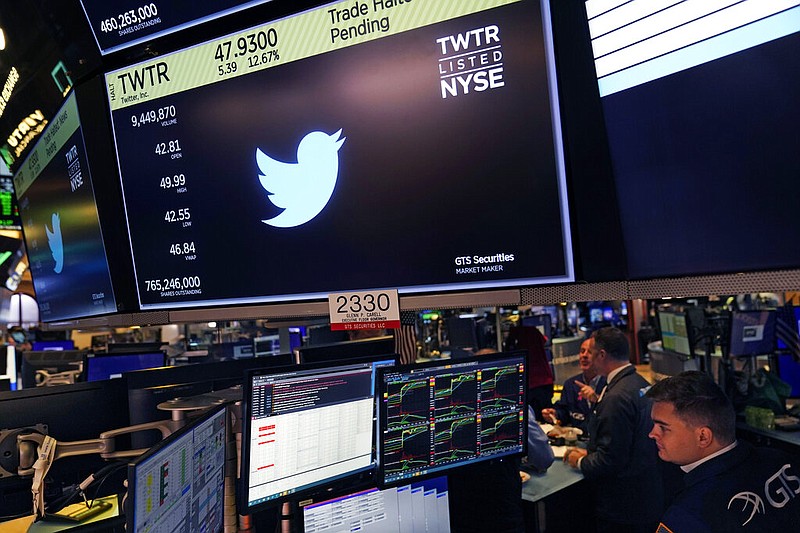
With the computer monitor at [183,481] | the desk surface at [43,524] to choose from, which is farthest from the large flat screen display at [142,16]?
the desk surface at [43,524]

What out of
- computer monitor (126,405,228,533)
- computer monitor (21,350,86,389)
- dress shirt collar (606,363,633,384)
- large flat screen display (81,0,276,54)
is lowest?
dress shirt collar (606,363,633,384)

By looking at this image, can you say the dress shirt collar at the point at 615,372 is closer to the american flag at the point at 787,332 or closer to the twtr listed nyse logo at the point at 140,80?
the american flag at the point at 787,332

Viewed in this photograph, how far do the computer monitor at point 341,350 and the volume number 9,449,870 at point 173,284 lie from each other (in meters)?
0.49

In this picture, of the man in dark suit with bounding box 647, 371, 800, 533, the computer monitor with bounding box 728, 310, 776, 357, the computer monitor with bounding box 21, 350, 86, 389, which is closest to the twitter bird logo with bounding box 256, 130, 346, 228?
the man in dark suit with bounding box 647, 371, 800, 533

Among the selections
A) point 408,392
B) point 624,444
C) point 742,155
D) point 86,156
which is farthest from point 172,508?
point 624,444

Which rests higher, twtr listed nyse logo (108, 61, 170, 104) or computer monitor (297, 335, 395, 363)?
twtr listed nyse logo (108, 61, 170, 104)

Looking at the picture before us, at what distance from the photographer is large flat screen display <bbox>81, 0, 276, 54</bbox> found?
2.05 meters

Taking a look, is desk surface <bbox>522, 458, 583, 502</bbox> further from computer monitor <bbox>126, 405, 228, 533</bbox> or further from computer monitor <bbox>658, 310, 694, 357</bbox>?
computer monitor <bbox>658, 310, 694, 357</bbox>

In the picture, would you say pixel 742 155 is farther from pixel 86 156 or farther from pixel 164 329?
pixel 164 329

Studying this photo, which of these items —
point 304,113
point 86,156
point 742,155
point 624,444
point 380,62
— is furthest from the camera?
point 624,444

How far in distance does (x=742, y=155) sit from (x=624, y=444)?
2.26 m

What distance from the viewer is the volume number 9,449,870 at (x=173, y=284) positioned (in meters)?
2.24

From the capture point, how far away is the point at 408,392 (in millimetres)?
1906

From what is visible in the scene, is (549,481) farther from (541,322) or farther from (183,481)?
(541,322)
